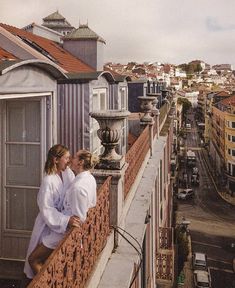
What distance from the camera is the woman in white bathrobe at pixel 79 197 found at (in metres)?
3.57

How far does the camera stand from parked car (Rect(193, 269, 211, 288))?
2916 cm

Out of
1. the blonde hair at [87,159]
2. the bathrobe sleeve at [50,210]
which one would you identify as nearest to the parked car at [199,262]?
the blonde hair at [87,159]

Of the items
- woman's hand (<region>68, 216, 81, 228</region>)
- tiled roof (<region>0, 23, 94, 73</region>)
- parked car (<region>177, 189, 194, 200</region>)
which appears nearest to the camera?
woman's hand (<region>68, 216, 81, 228</region>)

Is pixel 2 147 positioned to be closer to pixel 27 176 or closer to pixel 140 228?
pixel 27 176

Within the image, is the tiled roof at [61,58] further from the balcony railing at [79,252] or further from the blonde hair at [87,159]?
the blonde hair at [87,159]

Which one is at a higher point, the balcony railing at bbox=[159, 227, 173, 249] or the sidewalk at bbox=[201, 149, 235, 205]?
the balcony railing at bbox=[159, 227, 173, 249]

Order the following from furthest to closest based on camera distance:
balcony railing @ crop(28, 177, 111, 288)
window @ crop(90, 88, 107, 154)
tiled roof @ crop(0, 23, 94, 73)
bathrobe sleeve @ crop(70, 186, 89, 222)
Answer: tiled roof @ crop(0, 23, 94, 73) → window @ crop(90, 88, 107, 154) → bathrobe sleeve @ crop(70, 186, 89, 222) → balcony railing @ crop(28, 177, 111, 288)

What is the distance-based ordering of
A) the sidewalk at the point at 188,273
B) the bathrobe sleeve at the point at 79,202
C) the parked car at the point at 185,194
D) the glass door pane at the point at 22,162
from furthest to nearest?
the parked car at the point at 185,194 < the sidewalk at the point at 188,273 < the glass door pane at the point at 22,162 < the bathrobe sleeve at the point at 79,202

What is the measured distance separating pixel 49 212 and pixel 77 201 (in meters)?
0.27

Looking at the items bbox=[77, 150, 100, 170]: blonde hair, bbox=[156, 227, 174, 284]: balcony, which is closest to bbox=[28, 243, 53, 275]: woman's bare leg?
bbox=[77, 150, 100, 170]: blonde hair

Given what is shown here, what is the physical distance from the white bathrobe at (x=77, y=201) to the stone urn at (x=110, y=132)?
1.21 m

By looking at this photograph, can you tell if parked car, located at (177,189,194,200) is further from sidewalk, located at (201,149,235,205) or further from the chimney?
the chimney

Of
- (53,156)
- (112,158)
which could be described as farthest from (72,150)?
(53,156)

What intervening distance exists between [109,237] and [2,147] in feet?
7.35
